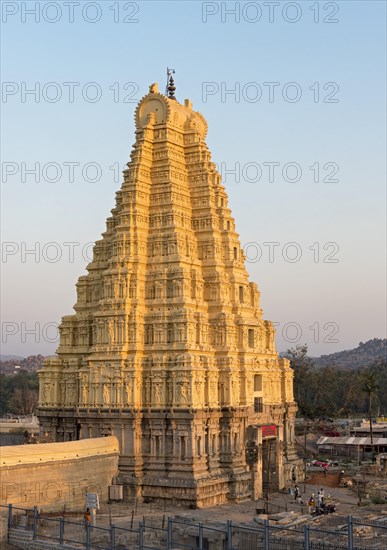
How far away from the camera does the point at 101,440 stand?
40.1 meters

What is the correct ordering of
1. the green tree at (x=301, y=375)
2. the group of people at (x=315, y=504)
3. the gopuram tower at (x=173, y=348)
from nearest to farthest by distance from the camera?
1. the group of people at (x=315, y=504)
2. the gopuram tower at (x=173, y=348)
3. the green tree at (x=301, y=375)

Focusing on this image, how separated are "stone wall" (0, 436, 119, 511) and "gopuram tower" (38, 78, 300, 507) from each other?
1475mm

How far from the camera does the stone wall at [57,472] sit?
33.6 metres

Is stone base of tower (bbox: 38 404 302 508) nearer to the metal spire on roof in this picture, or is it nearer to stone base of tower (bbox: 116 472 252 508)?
stone base of tower (bbox: 116 472 252 508)

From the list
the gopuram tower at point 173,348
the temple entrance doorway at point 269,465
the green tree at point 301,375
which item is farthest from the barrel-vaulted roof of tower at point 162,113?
the green tree at point 301,375

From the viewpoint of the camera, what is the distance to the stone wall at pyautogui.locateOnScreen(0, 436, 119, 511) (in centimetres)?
3359

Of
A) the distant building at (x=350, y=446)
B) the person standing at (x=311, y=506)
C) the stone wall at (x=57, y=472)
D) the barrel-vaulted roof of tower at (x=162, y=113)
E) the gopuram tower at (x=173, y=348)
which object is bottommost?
the person standing at (x=311, y=506)

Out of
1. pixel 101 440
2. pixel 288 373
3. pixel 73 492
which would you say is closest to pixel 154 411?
pixel 101 440

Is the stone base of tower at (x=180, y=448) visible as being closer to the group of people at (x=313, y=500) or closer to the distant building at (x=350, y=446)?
the group of people at (x=313, y=500)

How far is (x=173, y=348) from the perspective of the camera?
41.9 meters

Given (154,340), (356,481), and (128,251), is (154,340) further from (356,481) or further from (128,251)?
(356,481)

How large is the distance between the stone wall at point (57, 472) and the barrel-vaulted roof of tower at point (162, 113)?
834 inches

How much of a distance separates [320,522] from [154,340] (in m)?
16.6

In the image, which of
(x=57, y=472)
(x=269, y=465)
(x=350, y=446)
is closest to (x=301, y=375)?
(x=350, y=446)
